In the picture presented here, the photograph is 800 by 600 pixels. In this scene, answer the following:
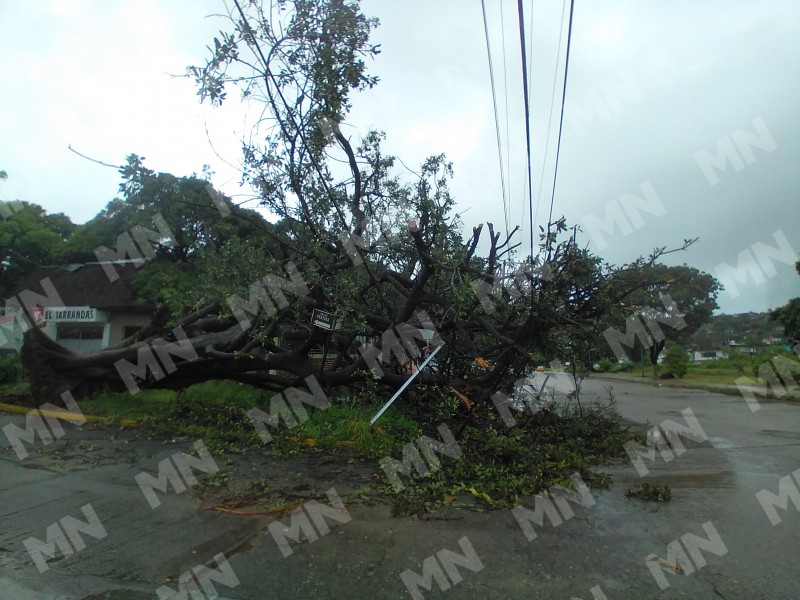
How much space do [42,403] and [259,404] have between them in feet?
13.1

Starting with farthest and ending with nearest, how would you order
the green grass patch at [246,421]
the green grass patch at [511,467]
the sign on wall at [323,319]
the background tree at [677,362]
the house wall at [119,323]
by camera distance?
the background tree at [677,362] < the house wall at [119,323] < the green grass patch at [246,421] < the sign on wall at [323,319] < the green grass patch at [511,467]

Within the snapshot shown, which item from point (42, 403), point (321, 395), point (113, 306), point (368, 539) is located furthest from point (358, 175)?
point (113, 306)

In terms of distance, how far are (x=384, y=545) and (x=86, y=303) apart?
1847 centimetres

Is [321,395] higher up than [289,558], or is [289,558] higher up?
[321,395]

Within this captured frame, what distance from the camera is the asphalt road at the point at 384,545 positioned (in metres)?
4.19

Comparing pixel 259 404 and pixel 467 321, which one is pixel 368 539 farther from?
pixel 259 404

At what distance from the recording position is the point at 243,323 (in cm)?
873

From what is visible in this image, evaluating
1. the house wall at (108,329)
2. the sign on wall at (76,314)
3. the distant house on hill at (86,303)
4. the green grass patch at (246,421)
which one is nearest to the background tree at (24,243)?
the distant house on hill at (86,303)

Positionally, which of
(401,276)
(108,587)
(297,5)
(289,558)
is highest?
(297,5)

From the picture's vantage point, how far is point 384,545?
195 inches

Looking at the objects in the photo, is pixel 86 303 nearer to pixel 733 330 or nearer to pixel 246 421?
pixel 246 421

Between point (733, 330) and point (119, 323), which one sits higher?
point (119, 323)

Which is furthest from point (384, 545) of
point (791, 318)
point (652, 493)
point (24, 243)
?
point (791, 318)

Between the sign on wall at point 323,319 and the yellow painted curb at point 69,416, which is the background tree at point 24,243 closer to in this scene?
the yellow painted curb at point 69,416
